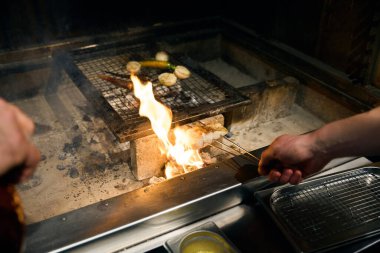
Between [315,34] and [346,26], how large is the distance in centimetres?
63

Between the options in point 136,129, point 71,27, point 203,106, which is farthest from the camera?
point 71,27

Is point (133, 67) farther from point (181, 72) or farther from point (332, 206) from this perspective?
point (332, 206)

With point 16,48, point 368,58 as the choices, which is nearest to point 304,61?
point 368,58

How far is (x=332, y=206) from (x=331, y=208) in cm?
3

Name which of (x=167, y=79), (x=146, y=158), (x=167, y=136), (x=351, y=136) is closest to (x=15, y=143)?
(x=351, y=136)

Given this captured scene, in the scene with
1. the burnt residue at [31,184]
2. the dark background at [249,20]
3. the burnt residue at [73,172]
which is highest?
the dark background at [249,20]

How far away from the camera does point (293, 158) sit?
8.58ft

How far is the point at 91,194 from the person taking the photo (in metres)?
4.30

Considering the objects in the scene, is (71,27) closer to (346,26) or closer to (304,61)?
(304,61)

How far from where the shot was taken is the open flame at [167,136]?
3896mm

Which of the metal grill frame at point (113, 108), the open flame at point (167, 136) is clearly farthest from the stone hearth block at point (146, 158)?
the metal grill frame at point (113, 108)

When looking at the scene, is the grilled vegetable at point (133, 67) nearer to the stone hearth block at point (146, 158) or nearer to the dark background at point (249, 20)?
the stone hearth block at point (146, 158)

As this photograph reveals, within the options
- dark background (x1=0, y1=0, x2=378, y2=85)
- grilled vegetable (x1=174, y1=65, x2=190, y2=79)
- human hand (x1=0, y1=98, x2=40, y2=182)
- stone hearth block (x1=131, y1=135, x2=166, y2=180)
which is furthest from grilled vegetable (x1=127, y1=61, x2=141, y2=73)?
human hand (x1=0, y1=98, x2=40, y2=182)

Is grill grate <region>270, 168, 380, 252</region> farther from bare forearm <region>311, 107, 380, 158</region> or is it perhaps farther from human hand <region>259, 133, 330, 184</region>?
bare forearm <region>311, 107, 380, 158</region>
